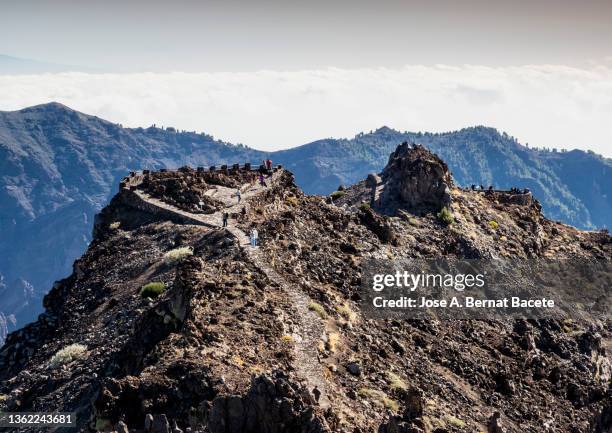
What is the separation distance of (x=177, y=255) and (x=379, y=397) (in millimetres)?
28159

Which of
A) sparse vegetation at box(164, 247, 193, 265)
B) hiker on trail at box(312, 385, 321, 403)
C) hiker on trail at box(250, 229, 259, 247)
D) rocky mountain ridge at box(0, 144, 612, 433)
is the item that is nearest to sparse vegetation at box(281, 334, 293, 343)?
rocky mountain ridge at box(0, 144, 612, 433)

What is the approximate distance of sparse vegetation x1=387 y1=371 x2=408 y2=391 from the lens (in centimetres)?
4616

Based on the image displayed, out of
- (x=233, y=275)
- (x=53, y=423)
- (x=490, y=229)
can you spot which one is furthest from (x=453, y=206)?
(x=53, y=423)

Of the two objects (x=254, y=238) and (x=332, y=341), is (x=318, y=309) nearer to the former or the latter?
(x=332, y=341)

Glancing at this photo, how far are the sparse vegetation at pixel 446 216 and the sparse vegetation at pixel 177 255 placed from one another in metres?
38.4

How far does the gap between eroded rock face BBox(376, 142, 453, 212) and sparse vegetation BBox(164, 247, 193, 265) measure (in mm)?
39191

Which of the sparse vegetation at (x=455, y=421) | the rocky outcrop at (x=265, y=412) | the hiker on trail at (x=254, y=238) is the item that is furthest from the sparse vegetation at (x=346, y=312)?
→ the rocky outcrop at (x=265, y=412)

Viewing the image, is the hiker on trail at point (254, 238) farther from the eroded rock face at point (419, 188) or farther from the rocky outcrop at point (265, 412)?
the eroded rock face at point (419, 188)

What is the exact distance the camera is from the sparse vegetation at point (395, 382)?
151 feet

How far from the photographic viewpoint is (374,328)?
58.2 meters

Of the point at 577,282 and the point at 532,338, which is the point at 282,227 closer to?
the point at 532,338

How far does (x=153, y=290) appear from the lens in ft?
201

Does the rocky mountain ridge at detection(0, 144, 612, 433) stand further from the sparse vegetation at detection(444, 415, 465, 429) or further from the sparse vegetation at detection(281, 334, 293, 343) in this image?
the sparse vegetation at detection(281, 334, 293, 343)

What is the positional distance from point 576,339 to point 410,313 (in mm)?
28214
